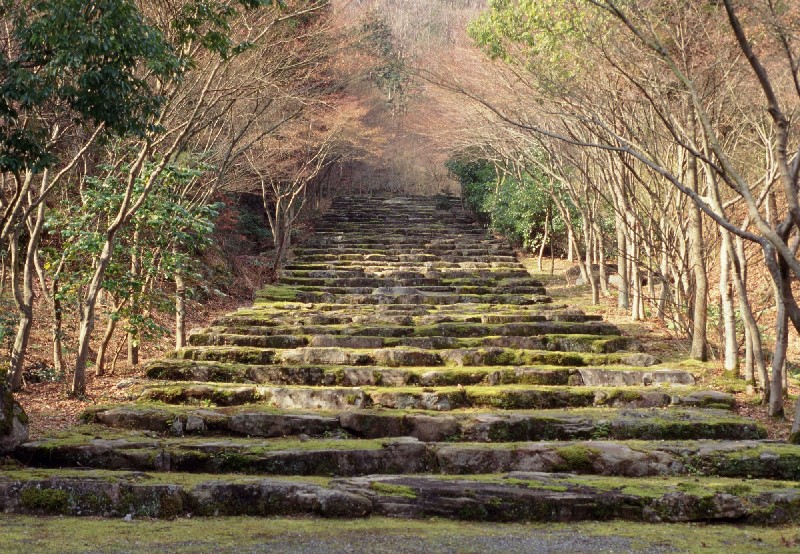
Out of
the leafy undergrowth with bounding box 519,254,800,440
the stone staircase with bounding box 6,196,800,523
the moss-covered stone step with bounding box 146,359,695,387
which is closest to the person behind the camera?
the stone staircase with bounding box 6,196,800,523

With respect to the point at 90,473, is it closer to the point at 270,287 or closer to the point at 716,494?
the point at 716,494

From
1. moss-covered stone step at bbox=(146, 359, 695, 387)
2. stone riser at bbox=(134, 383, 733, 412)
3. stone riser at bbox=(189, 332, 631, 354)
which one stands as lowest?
stone riser at bbox=(134, 383, 733, 412)

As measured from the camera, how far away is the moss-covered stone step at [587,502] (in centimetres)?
641

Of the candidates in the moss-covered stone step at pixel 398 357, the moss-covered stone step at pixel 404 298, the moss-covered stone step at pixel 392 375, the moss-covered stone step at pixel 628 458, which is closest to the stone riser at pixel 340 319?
the moss-covered stone step at pixel 404 298

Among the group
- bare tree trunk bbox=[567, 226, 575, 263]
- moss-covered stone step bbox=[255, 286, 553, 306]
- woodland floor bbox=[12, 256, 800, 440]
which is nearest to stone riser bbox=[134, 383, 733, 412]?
woodland floor bbox=[12, 256, 800, 440]

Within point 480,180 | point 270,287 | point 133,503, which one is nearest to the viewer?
point 133,503

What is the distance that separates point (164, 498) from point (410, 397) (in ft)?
14.2

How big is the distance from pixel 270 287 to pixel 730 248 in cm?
1020

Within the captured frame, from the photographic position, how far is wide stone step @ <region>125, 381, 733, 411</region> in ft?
33.5

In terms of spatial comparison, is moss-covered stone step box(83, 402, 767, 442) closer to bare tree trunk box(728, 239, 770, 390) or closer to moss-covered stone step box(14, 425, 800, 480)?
moss-covered stone step box(14, 425, 800, 480)

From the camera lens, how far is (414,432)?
360 inches

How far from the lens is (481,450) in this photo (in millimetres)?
7898

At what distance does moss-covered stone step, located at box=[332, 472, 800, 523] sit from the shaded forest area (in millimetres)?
1614

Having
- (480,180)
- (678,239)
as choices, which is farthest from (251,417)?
(480,180)
